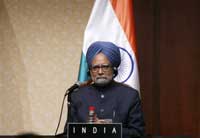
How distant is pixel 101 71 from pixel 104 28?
74cm

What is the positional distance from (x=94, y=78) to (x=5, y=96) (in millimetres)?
1535

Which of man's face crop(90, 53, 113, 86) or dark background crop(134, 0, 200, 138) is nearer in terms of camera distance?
man's face crop(90, 53, 113, 86)

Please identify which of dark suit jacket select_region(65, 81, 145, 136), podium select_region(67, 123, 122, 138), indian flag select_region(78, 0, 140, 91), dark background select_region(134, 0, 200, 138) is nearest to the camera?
podium select_region(67, 123, 122, 138)

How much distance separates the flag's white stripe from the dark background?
0.72 m

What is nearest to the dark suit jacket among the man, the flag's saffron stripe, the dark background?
the man

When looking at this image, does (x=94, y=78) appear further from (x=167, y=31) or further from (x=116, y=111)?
(x=167, y=31)

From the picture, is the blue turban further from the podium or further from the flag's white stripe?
the podium

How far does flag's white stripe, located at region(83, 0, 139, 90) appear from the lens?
2984 mm

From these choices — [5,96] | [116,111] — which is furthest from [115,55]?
[5,96]

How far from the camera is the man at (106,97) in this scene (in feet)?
7.55

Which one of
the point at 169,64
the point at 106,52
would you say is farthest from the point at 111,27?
the point at 169,64

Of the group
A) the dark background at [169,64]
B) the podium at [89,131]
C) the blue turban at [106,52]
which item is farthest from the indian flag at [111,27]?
the podium at [89,131]

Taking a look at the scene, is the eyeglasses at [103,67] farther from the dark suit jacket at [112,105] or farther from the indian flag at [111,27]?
the indian flag at [111,27]

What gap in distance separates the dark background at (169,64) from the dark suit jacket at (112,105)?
1.31 metres
